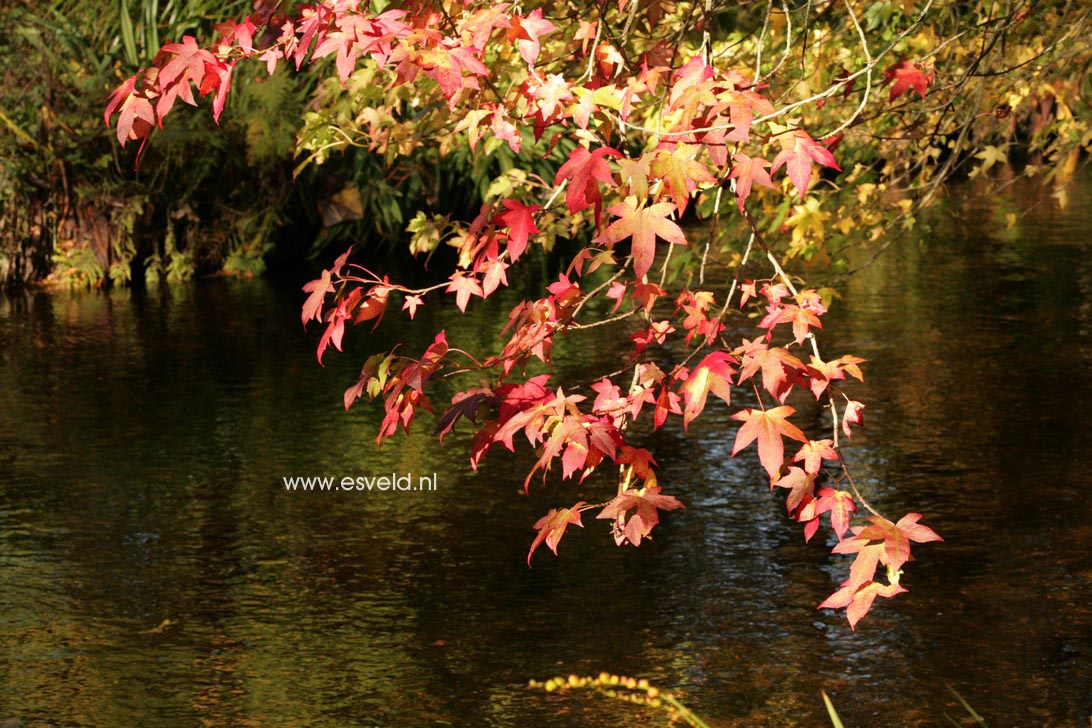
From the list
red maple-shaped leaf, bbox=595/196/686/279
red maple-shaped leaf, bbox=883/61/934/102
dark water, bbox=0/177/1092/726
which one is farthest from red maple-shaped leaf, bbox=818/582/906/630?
dark water, bbox=0/177/1092/726

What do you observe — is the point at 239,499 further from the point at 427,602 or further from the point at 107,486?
the point at 427,602

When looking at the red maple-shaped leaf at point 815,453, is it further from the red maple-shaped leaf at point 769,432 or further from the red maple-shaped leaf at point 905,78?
the red maple-shaped leaf at point 905,78

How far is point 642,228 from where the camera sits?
338 centimetres

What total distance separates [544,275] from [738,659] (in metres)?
11.2

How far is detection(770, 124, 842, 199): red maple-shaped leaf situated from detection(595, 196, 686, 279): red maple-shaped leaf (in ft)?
0.86

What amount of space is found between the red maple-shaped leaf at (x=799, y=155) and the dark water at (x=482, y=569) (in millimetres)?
2087

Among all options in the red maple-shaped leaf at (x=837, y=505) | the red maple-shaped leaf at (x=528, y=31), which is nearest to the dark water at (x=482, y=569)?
the red maple-shaped leaf at (x=837, y=505)

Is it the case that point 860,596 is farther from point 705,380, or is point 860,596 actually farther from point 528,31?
point 528,31

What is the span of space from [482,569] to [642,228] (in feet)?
11.2

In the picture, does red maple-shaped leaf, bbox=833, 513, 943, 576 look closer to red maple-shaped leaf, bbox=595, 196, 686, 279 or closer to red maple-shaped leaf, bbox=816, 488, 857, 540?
red maple-shaped leaf, bbox=816, 488, 857, 540

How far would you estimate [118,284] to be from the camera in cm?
1608

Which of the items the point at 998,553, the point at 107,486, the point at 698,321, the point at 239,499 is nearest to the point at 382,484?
the point at 239,499

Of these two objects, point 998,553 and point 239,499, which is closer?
point 998,553

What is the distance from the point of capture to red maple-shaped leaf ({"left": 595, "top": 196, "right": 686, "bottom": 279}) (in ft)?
11.0
